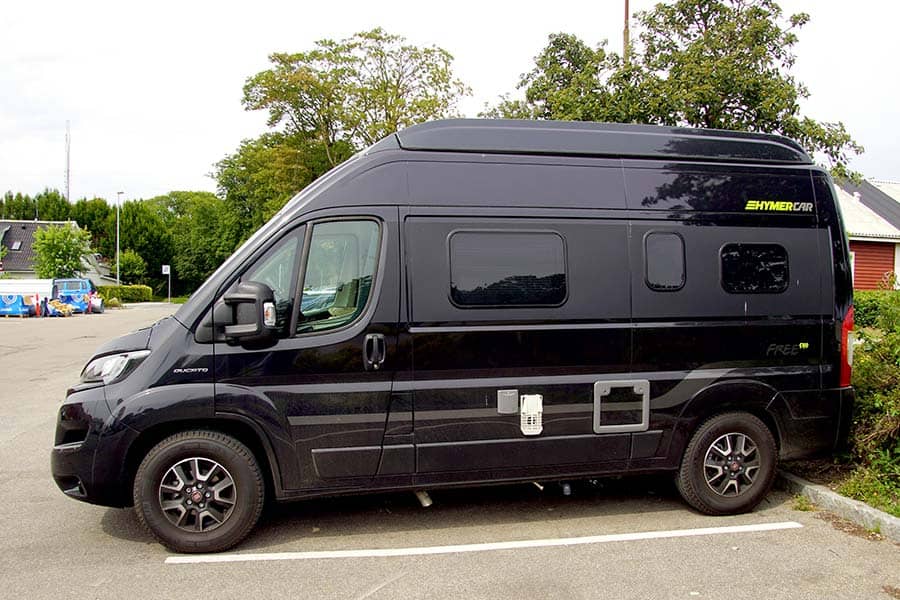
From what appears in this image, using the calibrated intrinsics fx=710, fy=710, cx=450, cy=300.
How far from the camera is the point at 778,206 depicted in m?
5.50

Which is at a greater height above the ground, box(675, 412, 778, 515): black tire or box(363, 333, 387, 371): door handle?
box(363, 333, 387, 371): door handle

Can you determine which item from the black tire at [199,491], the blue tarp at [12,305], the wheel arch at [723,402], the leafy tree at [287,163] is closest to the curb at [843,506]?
the wheel arch at [723,402]

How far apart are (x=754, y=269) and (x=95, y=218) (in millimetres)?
81458

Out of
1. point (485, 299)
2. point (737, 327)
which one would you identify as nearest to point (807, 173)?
point (737, 327)

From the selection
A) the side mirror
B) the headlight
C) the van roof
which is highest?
the van roof

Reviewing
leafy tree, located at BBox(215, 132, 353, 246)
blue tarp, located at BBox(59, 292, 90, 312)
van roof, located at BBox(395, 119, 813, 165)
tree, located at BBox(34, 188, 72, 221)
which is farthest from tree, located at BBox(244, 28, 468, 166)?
tree, located at BBox(34, 188, 72, 221)

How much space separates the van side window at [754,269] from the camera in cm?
531

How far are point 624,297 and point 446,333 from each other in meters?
1.34

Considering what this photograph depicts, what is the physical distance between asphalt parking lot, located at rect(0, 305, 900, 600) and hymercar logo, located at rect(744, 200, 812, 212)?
7.64 feet

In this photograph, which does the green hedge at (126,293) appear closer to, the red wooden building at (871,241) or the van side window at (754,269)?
the red wooden building at (871,241)

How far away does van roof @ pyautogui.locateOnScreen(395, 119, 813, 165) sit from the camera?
5023 millimetres

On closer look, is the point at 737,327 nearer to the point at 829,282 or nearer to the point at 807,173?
the point at 829,282

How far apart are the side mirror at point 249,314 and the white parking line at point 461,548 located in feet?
4.58

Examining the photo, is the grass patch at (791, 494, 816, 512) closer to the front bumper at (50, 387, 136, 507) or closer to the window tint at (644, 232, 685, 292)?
the window tint at (644, 232, 685, 292)
